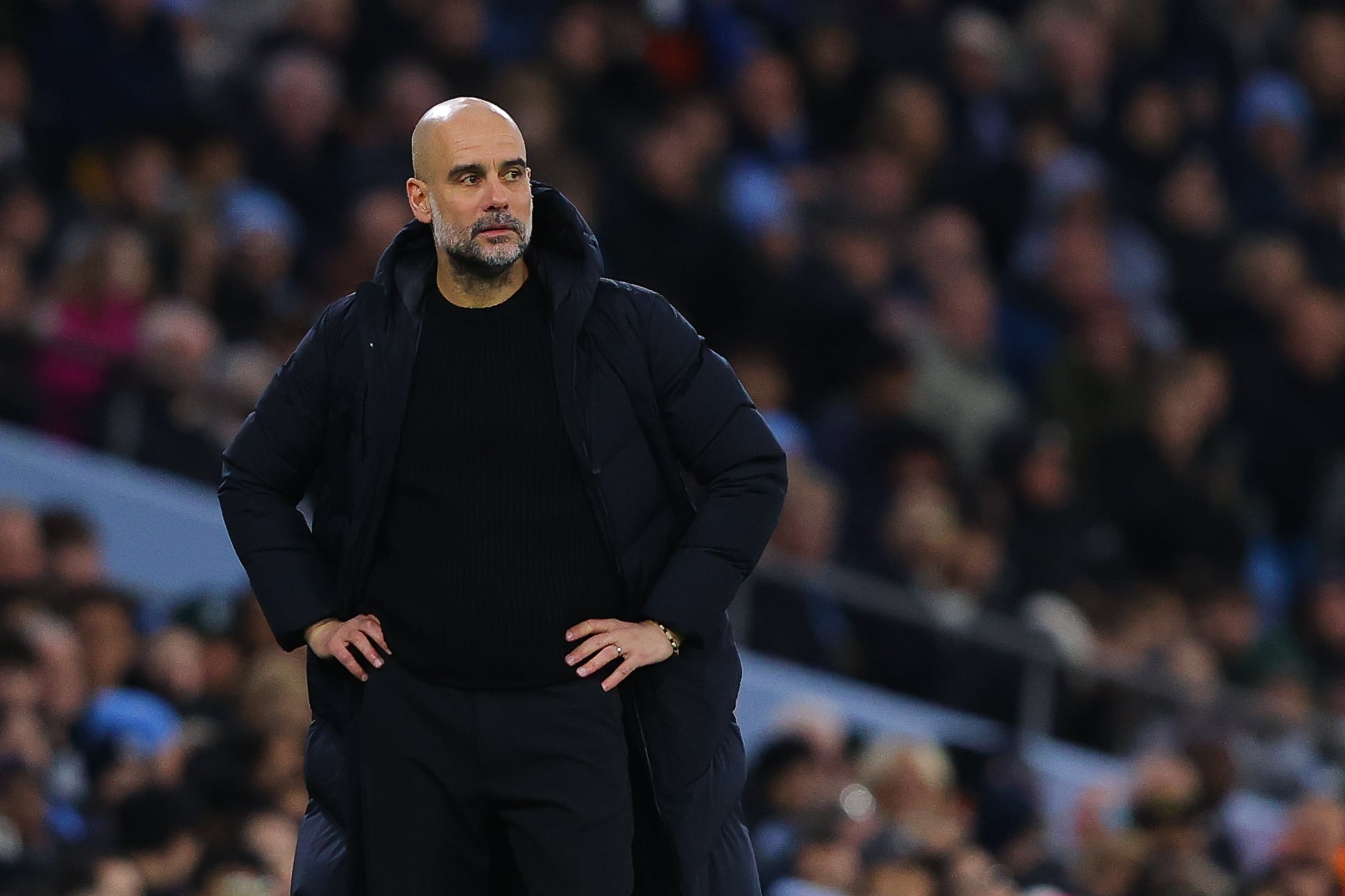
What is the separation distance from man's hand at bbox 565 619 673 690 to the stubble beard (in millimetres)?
615

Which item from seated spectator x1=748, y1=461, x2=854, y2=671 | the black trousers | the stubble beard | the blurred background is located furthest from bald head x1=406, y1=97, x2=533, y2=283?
seated spectator x1=748, y1=461, x2=854, y2=671

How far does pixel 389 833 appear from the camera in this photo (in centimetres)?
444

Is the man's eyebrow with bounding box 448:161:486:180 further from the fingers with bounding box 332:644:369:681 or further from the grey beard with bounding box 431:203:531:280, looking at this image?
the fingers with bounding box 332:644:369:681

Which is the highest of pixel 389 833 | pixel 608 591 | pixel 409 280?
pixel 409 280

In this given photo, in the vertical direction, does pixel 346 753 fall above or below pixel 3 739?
above

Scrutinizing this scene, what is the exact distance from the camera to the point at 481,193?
4379 mm

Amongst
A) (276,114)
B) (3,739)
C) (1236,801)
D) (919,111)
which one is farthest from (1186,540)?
(3,739)

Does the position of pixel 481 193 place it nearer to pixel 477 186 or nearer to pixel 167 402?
pixel 477 186

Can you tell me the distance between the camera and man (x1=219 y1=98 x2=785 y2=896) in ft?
14.4

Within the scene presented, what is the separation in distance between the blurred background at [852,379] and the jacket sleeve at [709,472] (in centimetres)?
201

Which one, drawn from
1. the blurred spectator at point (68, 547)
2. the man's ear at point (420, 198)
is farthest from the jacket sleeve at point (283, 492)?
the blurred spectator at point (68, 547)

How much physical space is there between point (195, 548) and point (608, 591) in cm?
475

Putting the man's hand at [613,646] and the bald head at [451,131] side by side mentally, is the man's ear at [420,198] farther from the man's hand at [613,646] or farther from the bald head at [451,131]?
the man's hand at [613,646]

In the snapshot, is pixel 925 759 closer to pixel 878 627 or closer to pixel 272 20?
pixel 878 627
